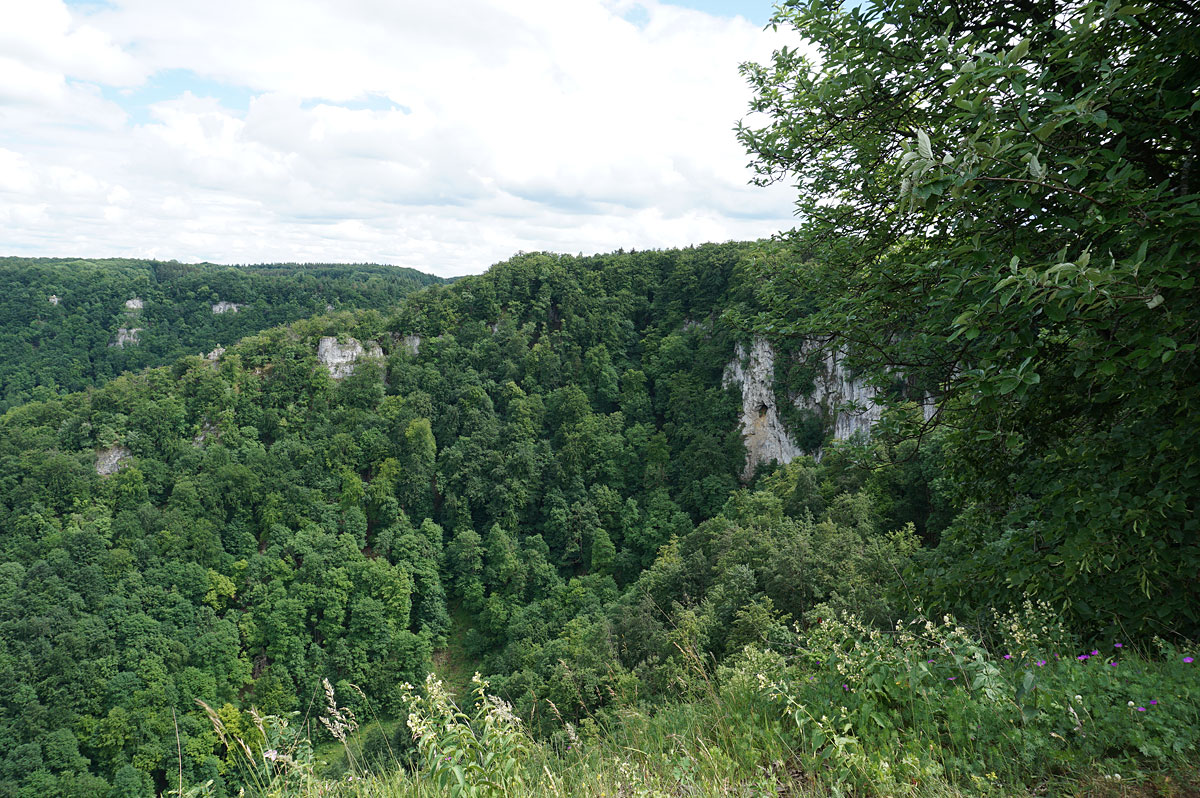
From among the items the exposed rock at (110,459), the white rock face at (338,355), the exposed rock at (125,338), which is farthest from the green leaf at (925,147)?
the exposed rock at (125,338)

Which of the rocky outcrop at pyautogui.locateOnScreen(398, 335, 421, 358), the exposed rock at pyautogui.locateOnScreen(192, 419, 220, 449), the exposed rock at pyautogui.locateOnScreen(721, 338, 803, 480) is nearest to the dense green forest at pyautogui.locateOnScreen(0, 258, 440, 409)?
the rocky outcrop at pyautogui.locateOnScreen(398, 335, 421, 358)

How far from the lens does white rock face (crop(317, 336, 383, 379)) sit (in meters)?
49.1

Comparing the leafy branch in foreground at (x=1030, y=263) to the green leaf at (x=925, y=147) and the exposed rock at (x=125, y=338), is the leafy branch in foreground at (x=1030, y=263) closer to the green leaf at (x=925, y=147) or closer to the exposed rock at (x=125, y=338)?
the green leaf at (x=925, y=147)

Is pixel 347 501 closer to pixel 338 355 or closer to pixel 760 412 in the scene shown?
pixel 338 355

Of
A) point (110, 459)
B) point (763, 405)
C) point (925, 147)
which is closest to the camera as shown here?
point (925, 147)

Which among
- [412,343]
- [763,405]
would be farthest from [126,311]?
[763,405]

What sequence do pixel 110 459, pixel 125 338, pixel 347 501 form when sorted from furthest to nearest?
pixel 125 338
pixel 347 501
pixel 110 459

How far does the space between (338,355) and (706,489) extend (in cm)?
3204

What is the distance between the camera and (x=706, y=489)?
42125 mm

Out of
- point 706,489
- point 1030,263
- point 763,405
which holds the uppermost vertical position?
point 1030,263

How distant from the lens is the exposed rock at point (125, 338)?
231 feet

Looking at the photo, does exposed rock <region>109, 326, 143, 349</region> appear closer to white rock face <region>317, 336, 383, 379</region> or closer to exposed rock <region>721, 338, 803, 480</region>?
white rock face <region>317, 336, 383, 379</region>

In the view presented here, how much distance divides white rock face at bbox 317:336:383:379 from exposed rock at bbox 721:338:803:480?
3160 cm

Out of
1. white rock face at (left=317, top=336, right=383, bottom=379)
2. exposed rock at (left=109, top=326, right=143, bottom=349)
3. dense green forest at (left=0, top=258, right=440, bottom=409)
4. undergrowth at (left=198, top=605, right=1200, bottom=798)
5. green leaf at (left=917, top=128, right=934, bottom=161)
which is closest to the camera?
green leaf at (left=917, top=128, right=934, bottom=161)
